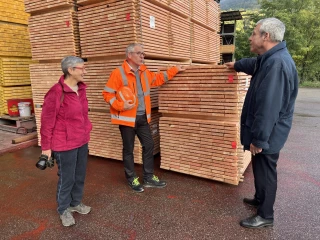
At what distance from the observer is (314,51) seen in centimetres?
2717

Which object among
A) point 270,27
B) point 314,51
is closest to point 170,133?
point 270,27

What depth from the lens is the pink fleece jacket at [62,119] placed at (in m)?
2.60

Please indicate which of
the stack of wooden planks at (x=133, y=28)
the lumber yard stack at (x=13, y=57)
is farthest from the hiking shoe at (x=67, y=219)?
the lumber yard stack at (x=13, y=57)

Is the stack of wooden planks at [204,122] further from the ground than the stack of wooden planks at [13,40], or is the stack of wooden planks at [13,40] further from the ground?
the stack of wooden planks at [13,40]

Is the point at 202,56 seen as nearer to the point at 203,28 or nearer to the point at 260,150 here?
the point at 203,28

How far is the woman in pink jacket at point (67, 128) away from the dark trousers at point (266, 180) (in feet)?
6.64

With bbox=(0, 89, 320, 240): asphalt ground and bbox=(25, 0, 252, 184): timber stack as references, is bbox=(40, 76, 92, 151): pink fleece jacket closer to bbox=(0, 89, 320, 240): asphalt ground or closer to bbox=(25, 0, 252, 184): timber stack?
bbox=(0, 89, 320, 240): asphalt ground

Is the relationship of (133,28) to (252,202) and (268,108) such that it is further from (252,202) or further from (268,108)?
(252,202)

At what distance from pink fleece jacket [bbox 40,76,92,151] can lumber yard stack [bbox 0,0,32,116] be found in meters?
5.36

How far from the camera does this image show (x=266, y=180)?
2707 mm

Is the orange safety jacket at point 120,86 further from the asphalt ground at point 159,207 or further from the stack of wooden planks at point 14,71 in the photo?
the stack of wooden planks at point 14,71

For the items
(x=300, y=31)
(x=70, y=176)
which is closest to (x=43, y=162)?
(x=70, y=176)

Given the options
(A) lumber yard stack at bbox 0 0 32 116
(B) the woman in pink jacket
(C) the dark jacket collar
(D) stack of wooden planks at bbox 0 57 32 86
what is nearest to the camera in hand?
(B) the woman in pink jacket

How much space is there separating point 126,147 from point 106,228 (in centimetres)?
117
